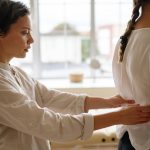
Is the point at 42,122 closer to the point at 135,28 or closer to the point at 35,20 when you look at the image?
the point at 135,28

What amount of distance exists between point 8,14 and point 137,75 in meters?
0.56

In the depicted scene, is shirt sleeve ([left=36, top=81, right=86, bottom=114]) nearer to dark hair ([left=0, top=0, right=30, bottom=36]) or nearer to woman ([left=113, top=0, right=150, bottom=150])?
woman ([left=113, top=0, right=150, bottom=150])

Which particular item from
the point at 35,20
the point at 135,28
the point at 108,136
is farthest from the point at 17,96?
the point at 35,20

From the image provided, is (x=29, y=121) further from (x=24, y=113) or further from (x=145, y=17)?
(x=145, y=17)

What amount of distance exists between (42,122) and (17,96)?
0.14 meters

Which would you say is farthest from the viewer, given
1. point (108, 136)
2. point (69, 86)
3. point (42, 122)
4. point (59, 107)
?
point (69, 86)

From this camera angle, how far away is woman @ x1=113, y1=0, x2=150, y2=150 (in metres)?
1.11

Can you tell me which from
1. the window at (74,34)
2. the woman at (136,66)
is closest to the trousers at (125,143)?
the woman at (136,66)

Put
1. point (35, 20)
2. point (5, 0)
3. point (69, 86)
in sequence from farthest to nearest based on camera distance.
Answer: point (35, 20) → point (69, 86) → point (5, 0)

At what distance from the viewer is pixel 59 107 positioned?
154cm

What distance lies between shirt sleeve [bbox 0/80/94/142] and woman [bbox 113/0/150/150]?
21 cm

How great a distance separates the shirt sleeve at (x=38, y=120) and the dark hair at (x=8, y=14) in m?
0.24

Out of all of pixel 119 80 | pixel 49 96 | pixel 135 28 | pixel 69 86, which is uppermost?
pixel 135 28

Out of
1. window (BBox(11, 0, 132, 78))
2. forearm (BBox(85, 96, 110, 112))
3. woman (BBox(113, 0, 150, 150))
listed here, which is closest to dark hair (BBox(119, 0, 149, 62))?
woman (BBox(113, 0, 150, 150))
